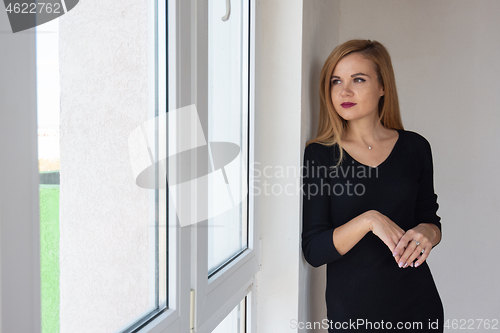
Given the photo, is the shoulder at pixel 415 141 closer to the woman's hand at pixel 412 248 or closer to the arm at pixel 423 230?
the arm at pixel 423 230

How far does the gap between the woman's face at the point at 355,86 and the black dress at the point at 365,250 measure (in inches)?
6.1

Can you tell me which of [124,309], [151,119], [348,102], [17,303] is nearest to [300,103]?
[348,102]

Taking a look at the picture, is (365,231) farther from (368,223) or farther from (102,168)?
(102,168)

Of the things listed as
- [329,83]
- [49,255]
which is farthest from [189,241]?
[329,83]

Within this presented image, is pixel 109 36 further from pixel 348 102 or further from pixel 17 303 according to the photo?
pixel 348 102

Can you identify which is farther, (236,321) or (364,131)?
(364,131)

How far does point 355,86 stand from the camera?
1.18 metres

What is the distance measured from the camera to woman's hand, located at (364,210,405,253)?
1.02 metres

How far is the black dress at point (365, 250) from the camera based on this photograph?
1125mm

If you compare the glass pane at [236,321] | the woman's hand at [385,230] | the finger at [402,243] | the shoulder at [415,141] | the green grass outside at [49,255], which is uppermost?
the shoulder at [415,141]

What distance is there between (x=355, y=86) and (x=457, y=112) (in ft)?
2.96

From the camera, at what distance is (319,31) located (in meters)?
1.35

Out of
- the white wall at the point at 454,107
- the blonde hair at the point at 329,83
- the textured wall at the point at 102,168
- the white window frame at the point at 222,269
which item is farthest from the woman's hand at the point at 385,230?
the textured wall at the point at 102,168

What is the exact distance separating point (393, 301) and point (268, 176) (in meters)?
0.57
